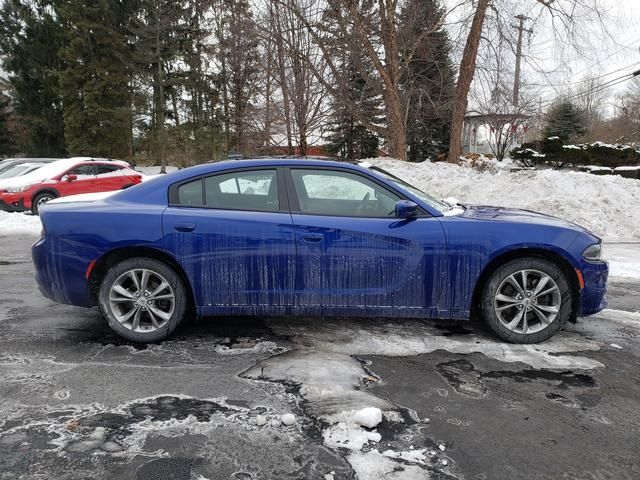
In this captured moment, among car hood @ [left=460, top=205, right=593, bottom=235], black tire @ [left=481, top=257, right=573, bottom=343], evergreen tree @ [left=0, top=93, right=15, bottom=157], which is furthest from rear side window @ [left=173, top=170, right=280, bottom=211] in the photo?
evergreen tree @ [left=0, top=93, right=15, bottom=157]

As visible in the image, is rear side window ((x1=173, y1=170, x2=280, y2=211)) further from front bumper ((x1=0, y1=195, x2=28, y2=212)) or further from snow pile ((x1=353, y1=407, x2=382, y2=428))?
front bumper ((x1=0, y1=195, x2=28, y2=212))

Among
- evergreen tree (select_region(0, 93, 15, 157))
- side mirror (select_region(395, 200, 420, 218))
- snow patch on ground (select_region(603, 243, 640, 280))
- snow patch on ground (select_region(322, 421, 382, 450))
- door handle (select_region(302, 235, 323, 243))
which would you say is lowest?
snow patch on ground (select_region(322, 421, 382, 450))

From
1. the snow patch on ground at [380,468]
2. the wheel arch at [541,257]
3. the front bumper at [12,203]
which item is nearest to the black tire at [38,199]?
the front bumper at [12,203]

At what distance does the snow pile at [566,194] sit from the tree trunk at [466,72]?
4397 mm

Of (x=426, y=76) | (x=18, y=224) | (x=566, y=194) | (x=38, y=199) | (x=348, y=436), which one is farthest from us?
(x=426, y=76)

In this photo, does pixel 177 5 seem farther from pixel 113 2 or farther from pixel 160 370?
pixel 160 370

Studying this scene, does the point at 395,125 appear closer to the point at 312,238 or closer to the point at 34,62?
the point at 312,238

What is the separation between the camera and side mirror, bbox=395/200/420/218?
3.78m

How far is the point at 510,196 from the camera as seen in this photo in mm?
11484

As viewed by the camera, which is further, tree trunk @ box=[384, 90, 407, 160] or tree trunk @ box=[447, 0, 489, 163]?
tree trunk @ box=[384, 90, 407, 160]

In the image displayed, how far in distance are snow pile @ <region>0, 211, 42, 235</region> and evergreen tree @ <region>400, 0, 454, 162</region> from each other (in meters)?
13.0

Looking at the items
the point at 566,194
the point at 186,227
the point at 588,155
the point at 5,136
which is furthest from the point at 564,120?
the point at 5,136

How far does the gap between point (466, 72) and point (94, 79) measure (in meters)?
25.8

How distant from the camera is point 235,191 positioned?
401cm
